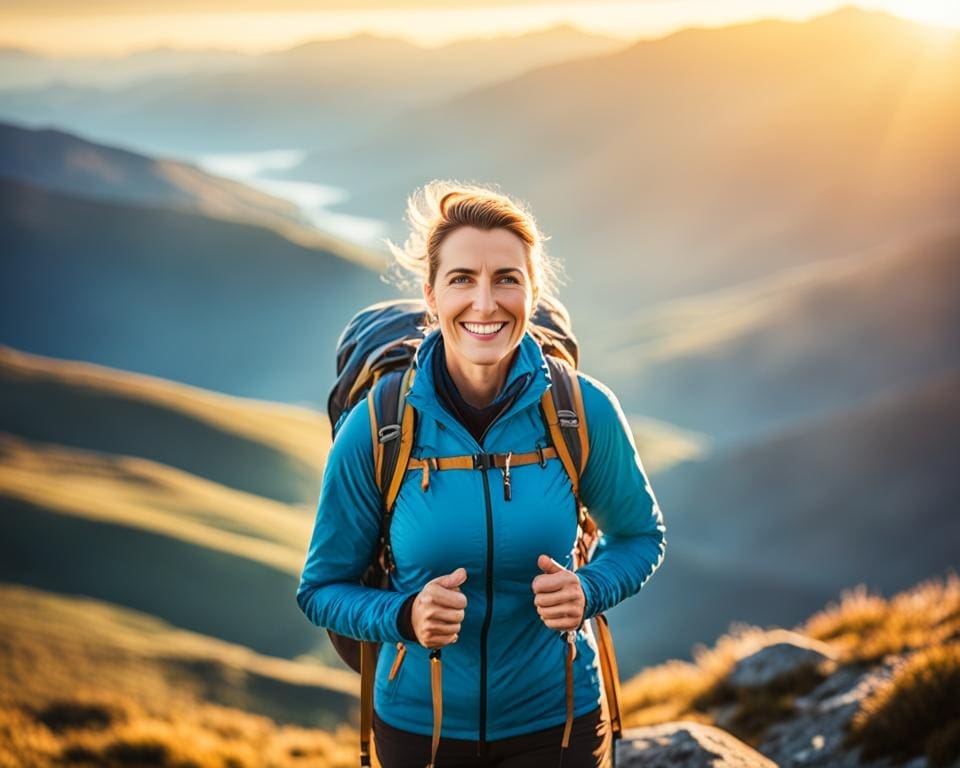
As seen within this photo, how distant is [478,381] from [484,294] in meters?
0.35

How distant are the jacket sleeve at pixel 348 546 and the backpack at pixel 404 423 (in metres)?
0.05

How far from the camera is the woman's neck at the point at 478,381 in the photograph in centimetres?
374

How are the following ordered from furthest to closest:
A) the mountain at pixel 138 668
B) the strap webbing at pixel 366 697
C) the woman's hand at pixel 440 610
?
the mountain at pixel 138 668 < the strap webbing at pixel 366 697 < the woman's hand at pixel 440 610

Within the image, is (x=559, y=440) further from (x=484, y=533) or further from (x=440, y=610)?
(x=440, y=610)

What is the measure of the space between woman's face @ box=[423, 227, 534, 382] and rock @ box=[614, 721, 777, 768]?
322 centimetres

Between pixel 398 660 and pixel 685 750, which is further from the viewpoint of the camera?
pixel 685 750

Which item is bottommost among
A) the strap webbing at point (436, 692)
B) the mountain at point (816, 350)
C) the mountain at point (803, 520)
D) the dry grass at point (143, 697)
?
the strap webbing at point (436, 692)

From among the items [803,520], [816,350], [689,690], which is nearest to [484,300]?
[689,690]

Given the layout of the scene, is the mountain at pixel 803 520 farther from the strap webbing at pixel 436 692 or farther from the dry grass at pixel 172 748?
the strap webbing at pixel 436 692

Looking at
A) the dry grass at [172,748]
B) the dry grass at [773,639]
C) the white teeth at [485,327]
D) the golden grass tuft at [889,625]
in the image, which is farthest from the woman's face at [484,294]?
the dry grass at [172,748]

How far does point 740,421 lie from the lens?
11981 centimetres

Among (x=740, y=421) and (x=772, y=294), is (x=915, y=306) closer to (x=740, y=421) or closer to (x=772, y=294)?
(x=740, y=421)

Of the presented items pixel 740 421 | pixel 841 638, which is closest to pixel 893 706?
pixel 841 638

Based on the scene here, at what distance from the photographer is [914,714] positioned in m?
6.47
